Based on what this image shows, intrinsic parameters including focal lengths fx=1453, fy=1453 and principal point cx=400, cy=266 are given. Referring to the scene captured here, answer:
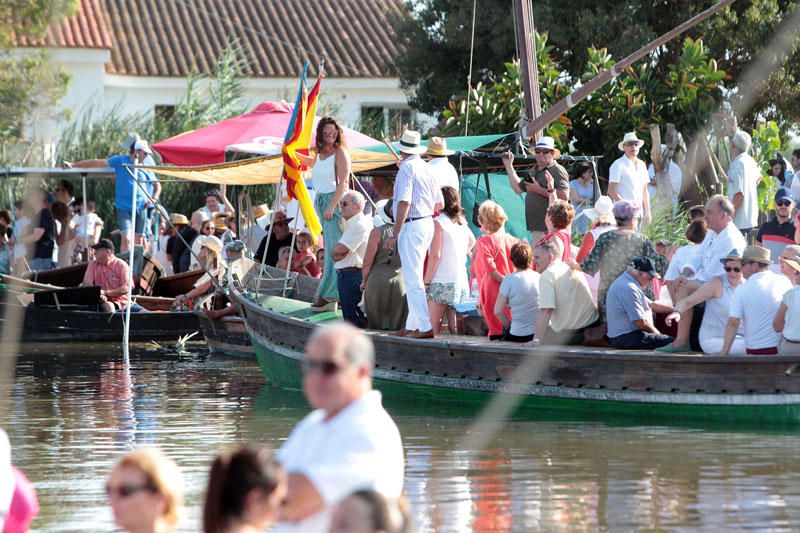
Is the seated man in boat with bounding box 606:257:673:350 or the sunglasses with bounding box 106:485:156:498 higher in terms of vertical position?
the seated man in boat with bounding box 606:257:673:350

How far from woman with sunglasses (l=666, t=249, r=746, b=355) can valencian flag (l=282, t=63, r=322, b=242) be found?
4428mm

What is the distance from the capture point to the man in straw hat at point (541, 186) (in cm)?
1506

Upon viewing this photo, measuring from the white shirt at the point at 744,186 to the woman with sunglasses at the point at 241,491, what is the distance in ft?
38.8

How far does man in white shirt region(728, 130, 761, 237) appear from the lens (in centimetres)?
1547

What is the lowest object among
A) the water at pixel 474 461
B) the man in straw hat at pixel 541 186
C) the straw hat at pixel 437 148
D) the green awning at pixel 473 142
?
the water at pixel 474 461

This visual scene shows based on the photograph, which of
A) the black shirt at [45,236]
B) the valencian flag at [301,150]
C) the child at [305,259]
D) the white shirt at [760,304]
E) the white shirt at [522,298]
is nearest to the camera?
the white shirt at [760,304]

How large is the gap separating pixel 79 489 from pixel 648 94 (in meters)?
14.2

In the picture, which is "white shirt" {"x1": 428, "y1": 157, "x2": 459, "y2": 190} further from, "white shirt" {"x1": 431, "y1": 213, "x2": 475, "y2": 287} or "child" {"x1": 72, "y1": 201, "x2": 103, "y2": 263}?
"child" {"x1": 72, "y1": 201, "x2": 103, "y2": 263}

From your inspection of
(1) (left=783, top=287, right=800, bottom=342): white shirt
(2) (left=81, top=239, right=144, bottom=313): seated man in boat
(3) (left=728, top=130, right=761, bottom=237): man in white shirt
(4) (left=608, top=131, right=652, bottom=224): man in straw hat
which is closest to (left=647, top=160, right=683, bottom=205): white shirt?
(4) (left=608, top=131, right=652, bottom=224): man in straw hat

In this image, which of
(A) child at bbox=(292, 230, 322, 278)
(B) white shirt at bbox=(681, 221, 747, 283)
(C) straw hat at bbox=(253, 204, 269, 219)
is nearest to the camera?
(B) white shirt at bbox=(681, 221, 747, 283)

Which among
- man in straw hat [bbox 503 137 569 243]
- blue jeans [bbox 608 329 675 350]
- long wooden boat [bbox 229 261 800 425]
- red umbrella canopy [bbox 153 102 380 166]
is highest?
red umbrella canopy [bbox 153 102 380 166]

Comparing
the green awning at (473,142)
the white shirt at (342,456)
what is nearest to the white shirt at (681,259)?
the green awning at (473,142)

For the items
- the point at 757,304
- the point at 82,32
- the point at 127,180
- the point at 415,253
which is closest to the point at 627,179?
the point at 415,253

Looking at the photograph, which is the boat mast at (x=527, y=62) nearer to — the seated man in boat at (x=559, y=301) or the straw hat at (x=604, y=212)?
the straw hat at (x=604, y=212)
